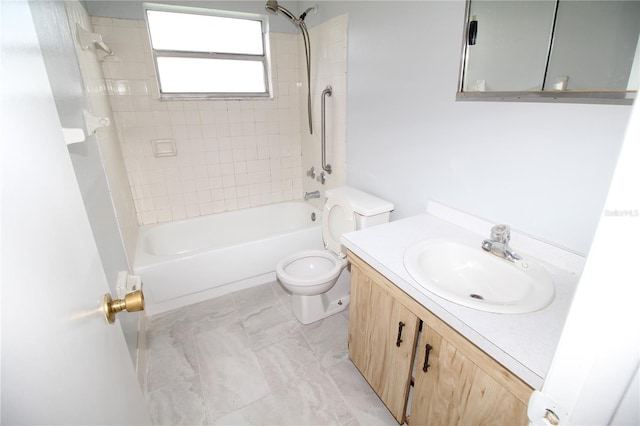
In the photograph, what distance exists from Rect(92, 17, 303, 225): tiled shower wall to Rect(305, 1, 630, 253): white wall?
101 centimetres

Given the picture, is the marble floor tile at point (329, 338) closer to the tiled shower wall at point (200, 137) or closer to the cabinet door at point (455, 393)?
the cabinet door at point (455, 393)

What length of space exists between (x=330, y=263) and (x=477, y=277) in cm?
107

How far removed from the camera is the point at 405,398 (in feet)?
4.04

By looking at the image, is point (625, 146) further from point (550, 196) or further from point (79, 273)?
point (550, 196)

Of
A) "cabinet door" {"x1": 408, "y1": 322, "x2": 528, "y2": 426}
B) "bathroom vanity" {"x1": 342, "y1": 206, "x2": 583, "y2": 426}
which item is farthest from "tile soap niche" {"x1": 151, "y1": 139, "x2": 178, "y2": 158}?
"cabinet door" {"x1": 408, "y1": 322, "x2": 528, "y2": 426}

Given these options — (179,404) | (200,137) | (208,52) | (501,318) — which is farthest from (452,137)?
(208,52)

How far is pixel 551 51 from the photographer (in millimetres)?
1004

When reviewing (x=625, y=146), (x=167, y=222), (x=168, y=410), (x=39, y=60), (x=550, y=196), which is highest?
(x=39, y=60)

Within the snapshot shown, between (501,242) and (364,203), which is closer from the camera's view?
(501,242)

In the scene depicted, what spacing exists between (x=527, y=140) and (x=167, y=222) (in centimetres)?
273

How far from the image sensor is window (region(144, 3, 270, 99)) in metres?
2.42

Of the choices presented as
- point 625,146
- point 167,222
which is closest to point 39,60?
point 625,146

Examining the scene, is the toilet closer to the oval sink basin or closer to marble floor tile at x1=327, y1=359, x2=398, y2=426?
marble floor tile at x1=327, y1=359, x2=398, y2=426

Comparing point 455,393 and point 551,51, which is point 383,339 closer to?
point 455,393
